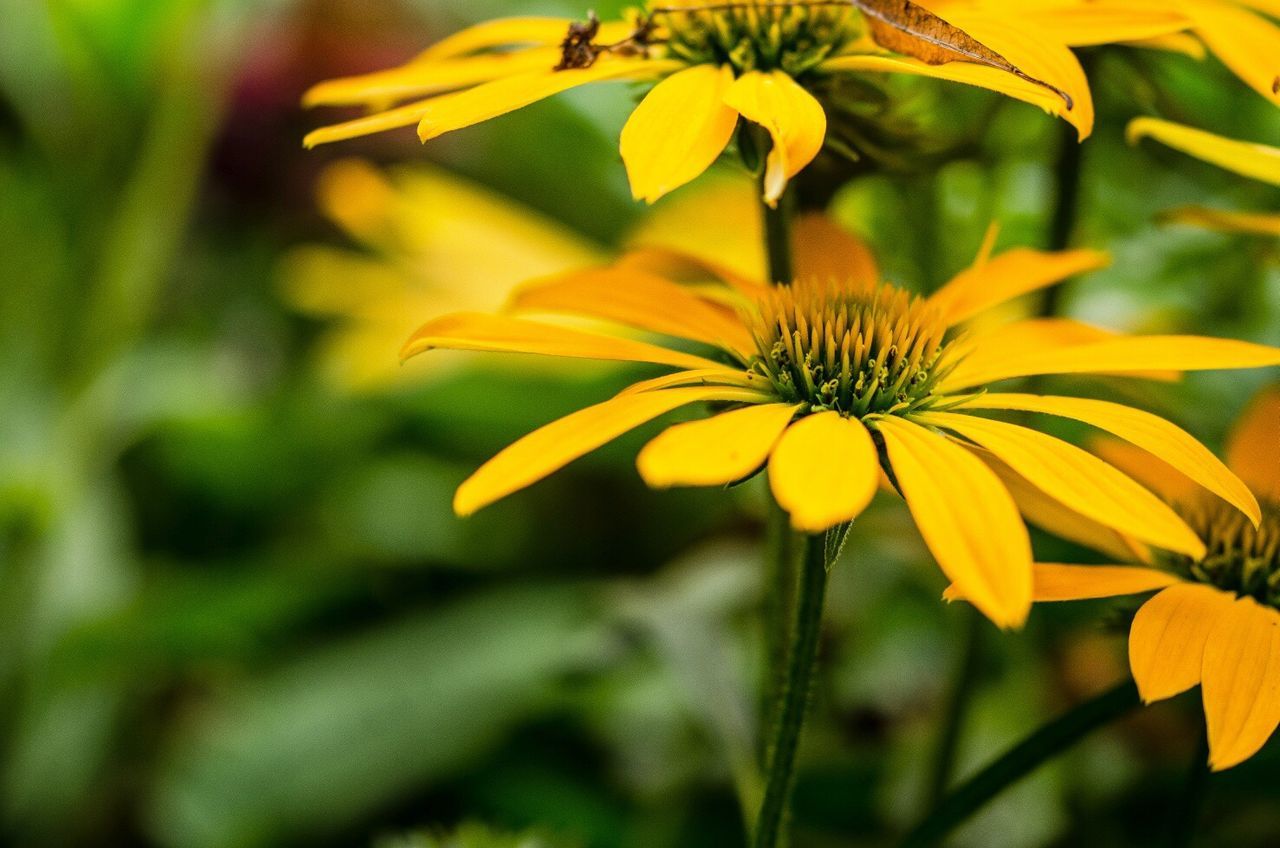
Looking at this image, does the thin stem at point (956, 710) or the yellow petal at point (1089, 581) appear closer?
the yellow petal at point (1089, 581)

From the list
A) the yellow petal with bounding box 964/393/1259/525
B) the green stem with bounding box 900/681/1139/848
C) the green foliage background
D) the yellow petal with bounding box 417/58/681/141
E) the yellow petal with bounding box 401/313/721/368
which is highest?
the yellow petal with bounding box 417/58/681/141

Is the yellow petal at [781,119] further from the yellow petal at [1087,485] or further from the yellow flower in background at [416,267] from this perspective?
the yellow flower in background at [416,267]

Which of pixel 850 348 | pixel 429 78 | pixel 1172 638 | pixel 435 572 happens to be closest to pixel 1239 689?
pixel 1172 638

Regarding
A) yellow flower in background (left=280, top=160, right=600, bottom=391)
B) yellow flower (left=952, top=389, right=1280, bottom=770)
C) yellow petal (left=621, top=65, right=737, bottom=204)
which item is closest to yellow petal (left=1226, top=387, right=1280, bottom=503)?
yellow flower (left=952, top=389, right=1280, bottom=770)

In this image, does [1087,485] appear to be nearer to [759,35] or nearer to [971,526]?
[971,526]

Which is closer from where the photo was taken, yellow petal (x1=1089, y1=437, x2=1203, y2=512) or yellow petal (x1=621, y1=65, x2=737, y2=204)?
yellow petal (x1=621, y1=65, x2=737, y2=204)

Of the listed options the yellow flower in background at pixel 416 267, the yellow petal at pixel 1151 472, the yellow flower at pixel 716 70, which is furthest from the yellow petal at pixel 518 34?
the yellow flower in background at pixel 416 267

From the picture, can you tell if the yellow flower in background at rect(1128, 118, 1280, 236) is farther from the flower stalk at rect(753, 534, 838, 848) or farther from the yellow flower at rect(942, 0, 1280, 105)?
the flower stalk at rect(753, 534, 838, 848)
